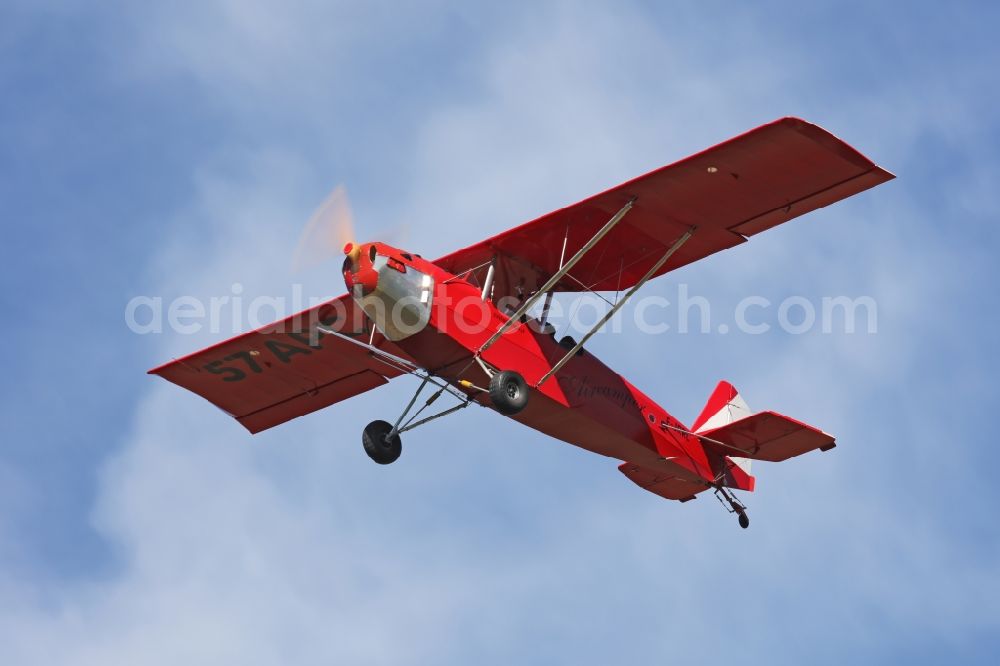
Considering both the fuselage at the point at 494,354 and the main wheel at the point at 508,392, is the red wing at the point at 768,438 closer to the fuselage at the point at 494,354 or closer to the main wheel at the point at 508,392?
the fuselage at the point at 494,354

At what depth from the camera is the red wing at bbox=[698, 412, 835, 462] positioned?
66.1 ft

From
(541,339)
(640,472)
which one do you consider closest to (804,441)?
(640,472)

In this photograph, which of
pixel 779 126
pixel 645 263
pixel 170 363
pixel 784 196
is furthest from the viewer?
pixel 170 363

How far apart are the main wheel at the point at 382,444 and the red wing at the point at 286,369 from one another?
0.83 metres

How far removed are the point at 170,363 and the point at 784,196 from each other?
7960 millimetres

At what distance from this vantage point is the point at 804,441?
20.3 m

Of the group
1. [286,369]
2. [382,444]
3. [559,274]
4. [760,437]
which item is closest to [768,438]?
[760,437]

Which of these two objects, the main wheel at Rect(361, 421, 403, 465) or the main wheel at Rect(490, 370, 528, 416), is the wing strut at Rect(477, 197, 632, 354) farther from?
the main wheel at Rect(361, 421, 403, 465)

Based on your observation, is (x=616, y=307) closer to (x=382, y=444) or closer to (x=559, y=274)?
(x=559, y=274)

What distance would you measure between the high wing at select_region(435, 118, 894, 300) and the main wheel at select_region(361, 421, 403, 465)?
2030 millimetres

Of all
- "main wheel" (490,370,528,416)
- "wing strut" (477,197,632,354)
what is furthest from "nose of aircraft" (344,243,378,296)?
"main wheel" (490,370,528,416)

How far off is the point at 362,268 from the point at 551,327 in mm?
2627

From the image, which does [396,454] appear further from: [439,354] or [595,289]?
[595,289]

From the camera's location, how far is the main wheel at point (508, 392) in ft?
57.9
